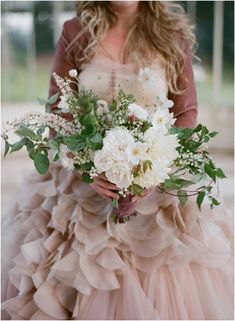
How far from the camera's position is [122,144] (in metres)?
1.26

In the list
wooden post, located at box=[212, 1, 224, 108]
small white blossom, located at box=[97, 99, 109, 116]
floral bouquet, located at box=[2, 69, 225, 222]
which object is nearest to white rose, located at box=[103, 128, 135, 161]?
floral bouquet, located at box=[2, 69, 225, 222]

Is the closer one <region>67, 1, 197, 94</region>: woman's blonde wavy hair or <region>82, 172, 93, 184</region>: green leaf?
<region>82, 172, 93, 184</region>: green leaf

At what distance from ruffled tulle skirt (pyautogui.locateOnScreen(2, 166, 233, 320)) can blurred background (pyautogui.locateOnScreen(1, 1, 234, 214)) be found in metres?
5.90

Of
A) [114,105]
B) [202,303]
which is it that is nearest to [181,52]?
[114,105]

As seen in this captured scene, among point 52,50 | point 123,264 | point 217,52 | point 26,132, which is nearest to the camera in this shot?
point 26,132

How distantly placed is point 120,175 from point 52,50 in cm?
678

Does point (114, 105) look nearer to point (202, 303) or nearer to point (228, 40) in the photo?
point (202, 303)

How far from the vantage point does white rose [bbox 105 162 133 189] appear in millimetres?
1277

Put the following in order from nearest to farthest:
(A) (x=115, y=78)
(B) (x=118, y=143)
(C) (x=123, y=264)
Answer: (B) (x=118, y=143), (C) (x=123, y=264), (A) (x=115, y=78)

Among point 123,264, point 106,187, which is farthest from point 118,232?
point 106,187

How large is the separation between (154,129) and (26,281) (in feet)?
2.39

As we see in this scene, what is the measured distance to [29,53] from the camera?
25.4 feet

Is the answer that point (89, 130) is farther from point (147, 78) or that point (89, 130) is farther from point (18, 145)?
point (147, 78)

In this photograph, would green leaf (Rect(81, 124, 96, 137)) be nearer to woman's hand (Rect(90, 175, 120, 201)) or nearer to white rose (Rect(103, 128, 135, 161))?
white rose (Rect(103, 128, 135, 161))
